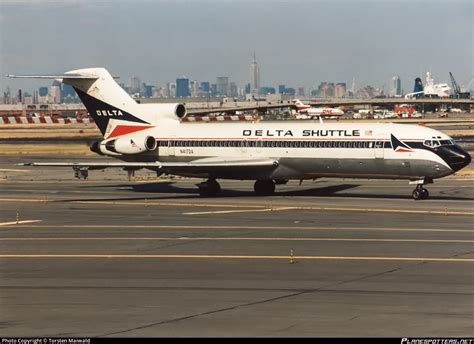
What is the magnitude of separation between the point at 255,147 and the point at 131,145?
7.04 meters

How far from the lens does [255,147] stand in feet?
160

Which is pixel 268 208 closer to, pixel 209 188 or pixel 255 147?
pixel 255 147

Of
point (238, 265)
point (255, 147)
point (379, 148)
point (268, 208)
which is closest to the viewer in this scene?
point (238, 265)

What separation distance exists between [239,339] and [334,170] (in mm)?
29080

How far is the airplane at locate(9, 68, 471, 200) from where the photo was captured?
44375mm

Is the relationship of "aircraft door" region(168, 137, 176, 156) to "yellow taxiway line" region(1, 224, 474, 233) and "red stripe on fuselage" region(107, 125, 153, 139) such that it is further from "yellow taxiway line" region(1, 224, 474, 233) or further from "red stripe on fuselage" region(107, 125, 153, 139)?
"yellow taxiway line" region(1, 224, 474, 233)

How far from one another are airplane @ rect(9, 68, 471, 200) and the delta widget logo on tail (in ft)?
0.15

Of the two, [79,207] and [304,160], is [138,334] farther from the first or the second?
[304,160]

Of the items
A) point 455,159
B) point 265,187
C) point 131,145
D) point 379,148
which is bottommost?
point 265,187

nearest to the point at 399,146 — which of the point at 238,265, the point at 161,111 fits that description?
the point at 161,111

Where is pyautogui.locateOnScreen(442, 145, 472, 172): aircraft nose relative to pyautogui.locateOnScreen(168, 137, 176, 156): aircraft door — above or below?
below

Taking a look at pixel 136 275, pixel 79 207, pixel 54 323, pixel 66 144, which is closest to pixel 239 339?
pixel 54 323

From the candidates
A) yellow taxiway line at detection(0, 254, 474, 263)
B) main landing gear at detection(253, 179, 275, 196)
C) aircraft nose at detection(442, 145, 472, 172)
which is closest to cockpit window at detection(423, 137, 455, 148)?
aircraft nose at detection(442, 145, 472, 172)

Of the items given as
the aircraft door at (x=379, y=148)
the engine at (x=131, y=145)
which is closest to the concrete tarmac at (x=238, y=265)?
the aircraft door at (x=379, y=148)
